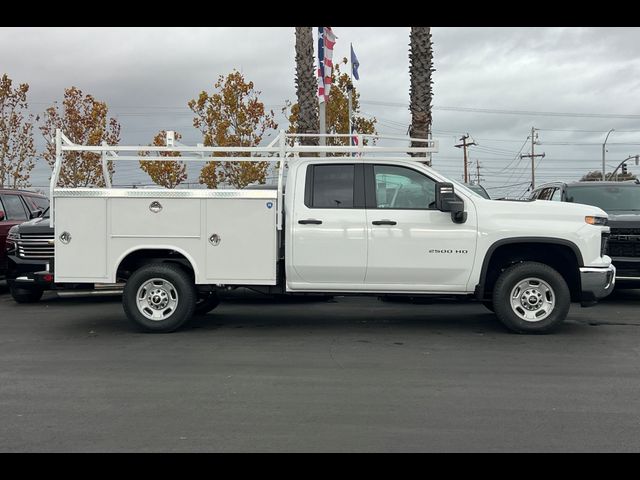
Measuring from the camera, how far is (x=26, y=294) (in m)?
10.9

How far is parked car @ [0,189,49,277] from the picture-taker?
12.0 meters

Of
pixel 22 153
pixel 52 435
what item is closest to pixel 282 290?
pixel 52 435

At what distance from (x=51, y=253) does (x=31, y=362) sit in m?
4.02

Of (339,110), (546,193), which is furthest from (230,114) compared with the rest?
(546,193)

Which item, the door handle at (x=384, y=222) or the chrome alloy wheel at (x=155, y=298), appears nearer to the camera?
the door handle at (x=384, y=222)

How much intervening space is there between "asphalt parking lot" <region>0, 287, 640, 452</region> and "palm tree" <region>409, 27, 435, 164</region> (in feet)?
23.0

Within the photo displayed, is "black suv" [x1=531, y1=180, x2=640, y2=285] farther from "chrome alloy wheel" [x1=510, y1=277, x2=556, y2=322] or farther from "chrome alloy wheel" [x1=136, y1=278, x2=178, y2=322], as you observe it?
"chrome alloy wheel" [x1=136, y1=278, x2=178, y2=322]

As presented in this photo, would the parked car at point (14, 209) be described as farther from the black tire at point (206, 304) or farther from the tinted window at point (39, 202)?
the black tire at point (206, 304)

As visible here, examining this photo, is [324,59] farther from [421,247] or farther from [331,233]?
[421,247]

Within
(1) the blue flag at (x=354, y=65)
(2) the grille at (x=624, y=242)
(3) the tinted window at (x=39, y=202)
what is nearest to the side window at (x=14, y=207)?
(3) the tinted window at (x=39, y=202)

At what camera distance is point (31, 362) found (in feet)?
22.4

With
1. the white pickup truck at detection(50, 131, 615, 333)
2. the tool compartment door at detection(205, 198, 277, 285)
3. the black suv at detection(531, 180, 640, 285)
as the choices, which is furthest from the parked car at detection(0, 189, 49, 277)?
the black suv at detection(531, 180, 640, 285)

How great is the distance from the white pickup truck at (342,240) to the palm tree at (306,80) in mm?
7204

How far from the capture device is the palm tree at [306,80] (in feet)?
49.0
